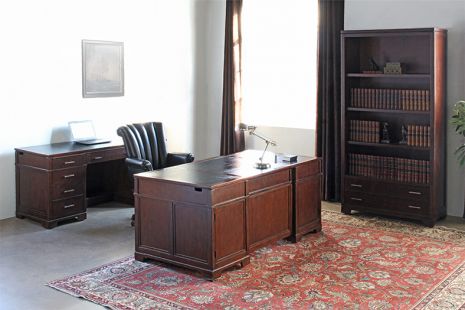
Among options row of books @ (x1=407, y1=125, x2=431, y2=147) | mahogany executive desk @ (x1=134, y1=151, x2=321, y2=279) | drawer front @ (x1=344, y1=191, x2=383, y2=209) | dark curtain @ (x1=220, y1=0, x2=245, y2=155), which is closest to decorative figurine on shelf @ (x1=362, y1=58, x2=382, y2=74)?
row of books @ (x1=407, y1=125, x2=431, y2=147)

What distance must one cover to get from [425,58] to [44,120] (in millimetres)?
4230

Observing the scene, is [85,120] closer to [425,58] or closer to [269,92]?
[269,92]

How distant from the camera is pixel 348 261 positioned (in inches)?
222

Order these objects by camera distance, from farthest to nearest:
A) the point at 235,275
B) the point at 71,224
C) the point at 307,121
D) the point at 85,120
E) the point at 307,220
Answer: the point at 307,121 < the point at 85,120 < the point at 71,224 < the point at 307,220 < the point at 235,275

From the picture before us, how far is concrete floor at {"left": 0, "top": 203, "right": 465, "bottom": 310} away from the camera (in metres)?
4.77

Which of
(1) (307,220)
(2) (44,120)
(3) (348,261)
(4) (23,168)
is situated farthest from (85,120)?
(3) (348,261)

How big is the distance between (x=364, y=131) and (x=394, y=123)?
1.32ft

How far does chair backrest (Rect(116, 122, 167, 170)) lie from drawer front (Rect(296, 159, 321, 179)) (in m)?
1.80

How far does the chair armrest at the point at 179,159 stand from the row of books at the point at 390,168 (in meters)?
1.81

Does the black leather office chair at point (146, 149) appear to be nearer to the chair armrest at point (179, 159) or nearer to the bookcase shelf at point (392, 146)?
the chair armrest at point (179, 159)

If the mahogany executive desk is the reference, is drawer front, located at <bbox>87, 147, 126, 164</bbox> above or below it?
above

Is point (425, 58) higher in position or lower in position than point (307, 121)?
higher

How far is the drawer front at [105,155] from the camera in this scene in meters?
7.03

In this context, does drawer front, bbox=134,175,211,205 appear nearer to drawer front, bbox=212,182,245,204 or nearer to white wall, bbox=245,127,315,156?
drawer front, bbox=212,182,245,204
